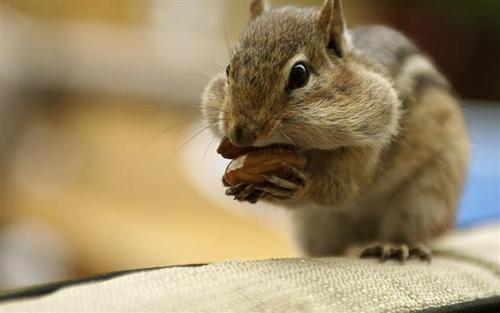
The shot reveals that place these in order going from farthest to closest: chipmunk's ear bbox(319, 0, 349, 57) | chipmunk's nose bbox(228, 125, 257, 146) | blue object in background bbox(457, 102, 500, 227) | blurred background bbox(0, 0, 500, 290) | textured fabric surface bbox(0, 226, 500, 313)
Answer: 1. blurred background bbox(0, 0, 500, 290)
2. blue object in background bbox(457, 102, 500, 227)
3. chipmunk's ear bbox(319, 0, 349, 57)
4. chipmunk's nose bbox(228, 125, 257, 146)
5. textured fabric surface bbox(0, 226, 500, 313)

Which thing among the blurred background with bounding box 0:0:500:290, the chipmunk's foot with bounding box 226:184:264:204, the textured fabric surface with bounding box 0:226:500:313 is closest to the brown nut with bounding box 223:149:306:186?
the chipmunk's foot with bounding box 226:184:264:204

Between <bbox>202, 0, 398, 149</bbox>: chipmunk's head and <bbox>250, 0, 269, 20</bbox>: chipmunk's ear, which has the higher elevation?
<bbox>250, 0, 269, 20</bbox>: chipmunk's ear

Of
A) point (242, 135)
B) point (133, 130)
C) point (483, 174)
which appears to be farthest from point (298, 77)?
point (133, 130)

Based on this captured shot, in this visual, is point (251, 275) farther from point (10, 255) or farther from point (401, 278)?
point (10, 255)

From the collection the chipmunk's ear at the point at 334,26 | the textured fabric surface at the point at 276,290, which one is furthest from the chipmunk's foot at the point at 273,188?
the chipmunk's ear at the point at 334,26

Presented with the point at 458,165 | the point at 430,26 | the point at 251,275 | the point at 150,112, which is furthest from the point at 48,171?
the point at 251,275

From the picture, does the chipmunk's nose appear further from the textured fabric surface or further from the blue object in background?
the blue object in background
